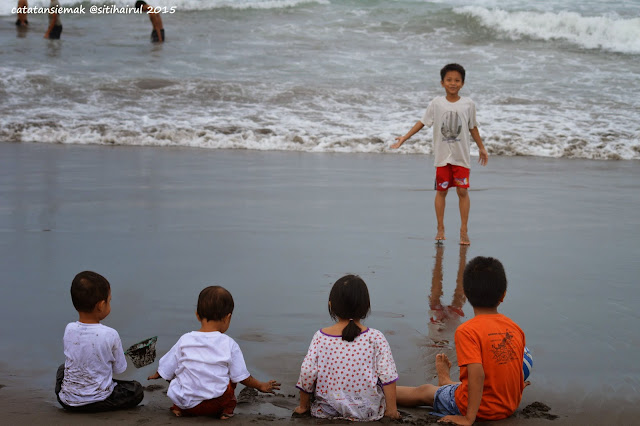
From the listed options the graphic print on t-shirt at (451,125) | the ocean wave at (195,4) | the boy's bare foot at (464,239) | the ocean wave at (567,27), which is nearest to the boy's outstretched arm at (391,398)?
the boy's bare foot at (464,239)

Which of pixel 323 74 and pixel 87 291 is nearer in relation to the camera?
pixel 87 291

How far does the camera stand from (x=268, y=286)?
15.0 ft

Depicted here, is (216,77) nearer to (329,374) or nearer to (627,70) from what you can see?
(627,70)

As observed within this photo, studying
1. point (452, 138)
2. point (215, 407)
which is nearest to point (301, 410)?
point (215, 407)

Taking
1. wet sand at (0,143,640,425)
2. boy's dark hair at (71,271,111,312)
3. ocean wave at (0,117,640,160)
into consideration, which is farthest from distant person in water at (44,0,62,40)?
boy's dark hair at (71,271,111,312)

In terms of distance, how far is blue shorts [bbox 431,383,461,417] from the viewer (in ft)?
9.70

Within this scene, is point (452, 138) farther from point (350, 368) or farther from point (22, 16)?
point (22, 16)

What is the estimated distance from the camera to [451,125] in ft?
20.2

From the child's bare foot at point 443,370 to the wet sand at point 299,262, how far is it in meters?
0.14

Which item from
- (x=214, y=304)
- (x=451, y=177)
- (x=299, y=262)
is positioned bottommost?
(x=299, y=262)

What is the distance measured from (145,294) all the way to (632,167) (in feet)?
26.7

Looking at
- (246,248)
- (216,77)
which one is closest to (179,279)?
(246,248)

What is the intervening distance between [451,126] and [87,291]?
404 cm

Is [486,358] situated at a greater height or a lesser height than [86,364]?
greater
